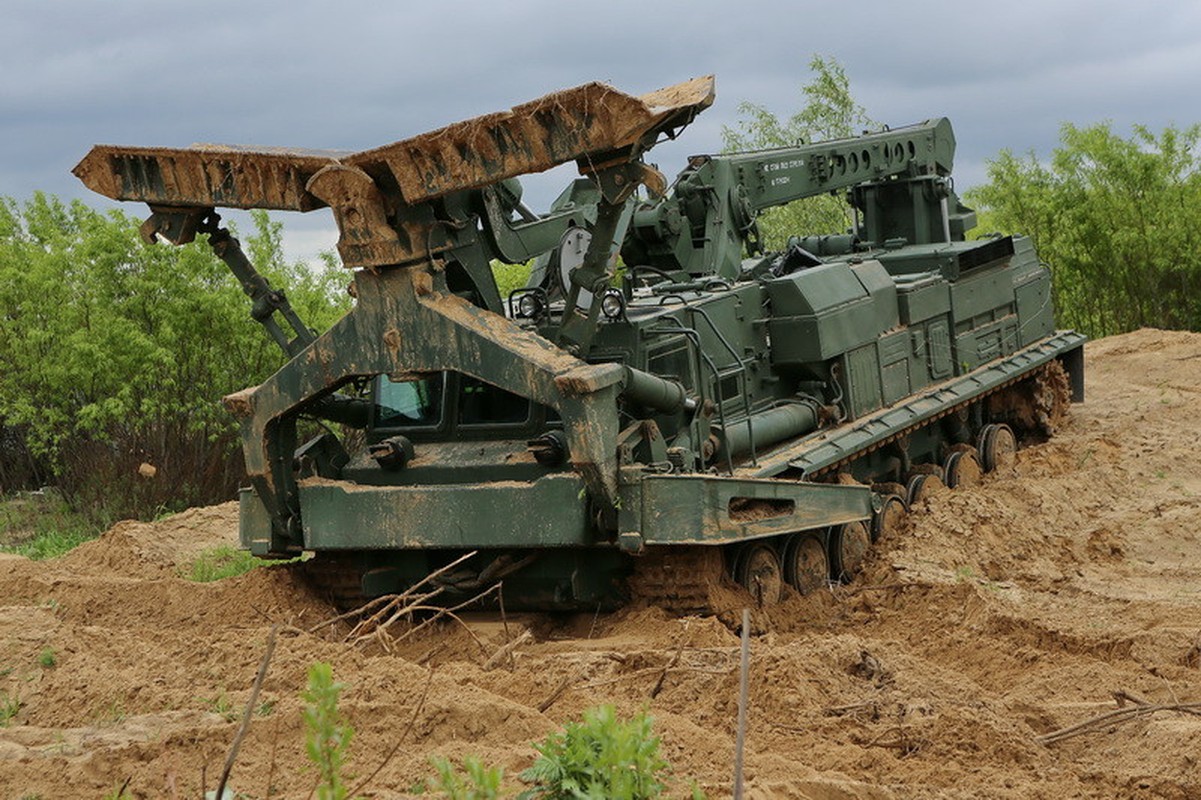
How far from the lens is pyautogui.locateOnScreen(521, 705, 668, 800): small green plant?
5.91 metres

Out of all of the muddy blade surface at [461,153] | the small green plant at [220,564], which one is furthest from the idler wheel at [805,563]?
the small green plant at [220,564]

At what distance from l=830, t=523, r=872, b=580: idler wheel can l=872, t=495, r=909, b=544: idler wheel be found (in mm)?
488

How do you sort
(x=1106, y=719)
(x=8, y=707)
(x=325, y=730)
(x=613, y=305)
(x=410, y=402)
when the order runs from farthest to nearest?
(x=410, y=402)
(x=613, y=305)
(x=8, y=707)
(x=1106, y=719)
(x=325, y=730)

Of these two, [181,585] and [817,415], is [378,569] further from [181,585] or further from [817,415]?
[817,415]

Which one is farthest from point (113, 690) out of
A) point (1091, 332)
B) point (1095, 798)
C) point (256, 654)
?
point (1091, 332)

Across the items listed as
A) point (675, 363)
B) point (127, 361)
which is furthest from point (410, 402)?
point (127, 361)

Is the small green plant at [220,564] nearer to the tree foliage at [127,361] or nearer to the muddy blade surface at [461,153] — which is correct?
the muddy blade surface at [461,153]

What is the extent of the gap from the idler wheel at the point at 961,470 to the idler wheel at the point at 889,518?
4.77 ft

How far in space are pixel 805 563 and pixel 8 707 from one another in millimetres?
6039

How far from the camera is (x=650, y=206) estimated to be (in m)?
16.0

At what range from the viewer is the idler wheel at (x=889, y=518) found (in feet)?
49.6

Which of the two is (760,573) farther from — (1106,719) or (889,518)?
(1106,719)

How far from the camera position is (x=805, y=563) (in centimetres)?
1356

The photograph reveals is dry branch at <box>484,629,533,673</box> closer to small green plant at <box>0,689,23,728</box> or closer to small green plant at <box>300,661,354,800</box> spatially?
small green plant at <box>0,689,23,728</box>
